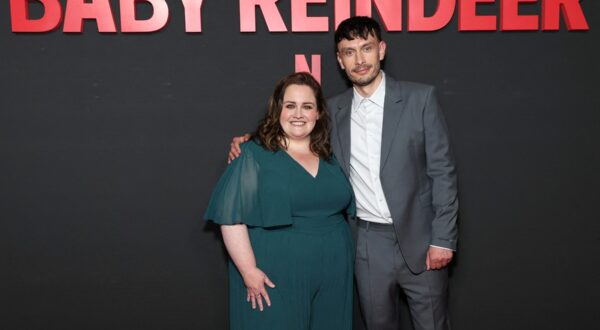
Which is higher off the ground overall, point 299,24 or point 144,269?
point 299,24

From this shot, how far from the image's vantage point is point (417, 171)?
2.16 meters

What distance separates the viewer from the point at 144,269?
2682 millimetres

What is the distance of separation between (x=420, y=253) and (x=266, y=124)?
91 cm

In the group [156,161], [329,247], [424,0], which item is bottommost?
[329,247]

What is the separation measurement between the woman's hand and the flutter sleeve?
20 cm

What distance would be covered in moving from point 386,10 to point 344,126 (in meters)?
0.73

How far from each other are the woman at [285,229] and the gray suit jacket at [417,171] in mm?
257

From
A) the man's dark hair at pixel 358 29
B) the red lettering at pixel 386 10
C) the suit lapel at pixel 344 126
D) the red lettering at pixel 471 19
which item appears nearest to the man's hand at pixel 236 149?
the suit lapel at pixel 344 126

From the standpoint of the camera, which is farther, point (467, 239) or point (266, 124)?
point (467, 239)

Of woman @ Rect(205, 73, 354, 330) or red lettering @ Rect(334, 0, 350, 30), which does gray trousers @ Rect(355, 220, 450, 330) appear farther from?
red lettering @ Rect(334, 0, 350, 30)

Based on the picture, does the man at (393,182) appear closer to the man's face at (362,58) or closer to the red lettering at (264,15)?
the man's face at (362,58)

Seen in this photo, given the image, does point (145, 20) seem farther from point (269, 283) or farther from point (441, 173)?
point (441, 173)

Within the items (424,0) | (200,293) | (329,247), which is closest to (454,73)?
(424,0)

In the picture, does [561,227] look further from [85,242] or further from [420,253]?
[85,242]
